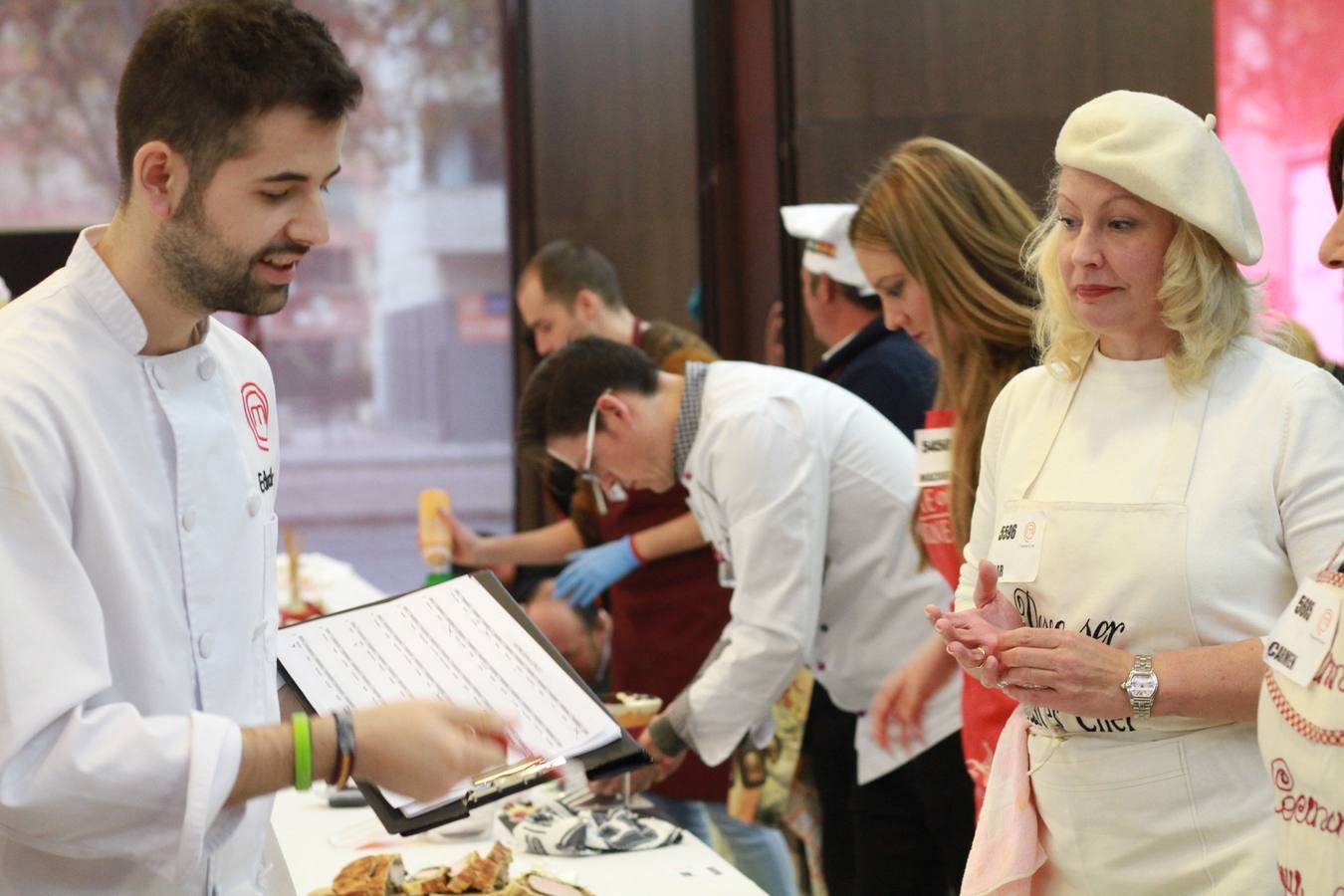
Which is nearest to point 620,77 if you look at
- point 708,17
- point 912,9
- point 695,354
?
point 708,17

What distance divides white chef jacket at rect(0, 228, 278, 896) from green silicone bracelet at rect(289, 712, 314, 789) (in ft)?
0.16

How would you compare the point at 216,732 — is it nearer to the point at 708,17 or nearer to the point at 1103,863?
the point at 1103,863

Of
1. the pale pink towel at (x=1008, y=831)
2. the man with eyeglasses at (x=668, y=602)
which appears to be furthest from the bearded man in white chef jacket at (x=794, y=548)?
the pale pink towel at (x=1008, y=831)

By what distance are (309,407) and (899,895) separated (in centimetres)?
629

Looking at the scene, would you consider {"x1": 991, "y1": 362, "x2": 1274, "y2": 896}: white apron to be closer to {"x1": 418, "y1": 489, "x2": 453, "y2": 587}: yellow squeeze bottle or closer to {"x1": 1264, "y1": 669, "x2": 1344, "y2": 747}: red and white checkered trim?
{"x1": 1264, "y1": 669, "x2": 1344, "y2": 747}: red and white checkered trim

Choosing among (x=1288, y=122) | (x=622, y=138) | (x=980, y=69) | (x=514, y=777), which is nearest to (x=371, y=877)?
(x=514, y=777)

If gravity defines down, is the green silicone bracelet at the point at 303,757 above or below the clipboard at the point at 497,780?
above

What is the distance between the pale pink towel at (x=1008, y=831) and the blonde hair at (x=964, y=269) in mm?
436

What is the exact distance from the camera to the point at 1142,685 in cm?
143

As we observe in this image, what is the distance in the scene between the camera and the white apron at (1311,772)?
3.43 feet

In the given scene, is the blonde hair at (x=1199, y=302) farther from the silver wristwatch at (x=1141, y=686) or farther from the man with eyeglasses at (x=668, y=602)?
the man with eyeglasses at (x=668, y=602)

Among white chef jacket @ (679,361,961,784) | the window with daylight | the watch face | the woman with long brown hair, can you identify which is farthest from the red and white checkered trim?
the window with daylight

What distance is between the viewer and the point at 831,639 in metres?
2.63

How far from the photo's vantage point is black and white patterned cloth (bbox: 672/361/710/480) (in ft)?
8.80
